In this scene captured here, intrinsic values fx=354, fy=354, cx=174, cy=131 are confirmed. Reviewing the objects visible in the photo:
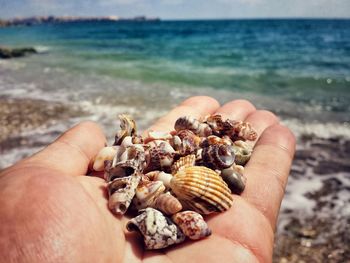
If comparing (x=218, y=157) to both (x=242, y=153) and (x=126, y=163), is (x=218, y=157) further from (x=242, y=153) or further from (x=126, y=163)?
(x=126, y=163)

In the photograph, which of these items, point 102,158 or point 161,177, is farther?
point 102,158

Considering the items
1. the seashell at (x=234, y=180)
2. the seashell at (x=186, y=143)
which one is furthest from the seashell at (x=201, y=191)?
the seashell at (x=186, y=143)

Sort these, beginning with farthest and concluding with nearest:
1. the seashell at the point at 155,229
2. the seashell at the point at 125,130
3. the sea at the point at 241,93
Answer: the sea at the point at 241,93 → the seashell at the point at 125,130 → the seashell at the point at 155,229

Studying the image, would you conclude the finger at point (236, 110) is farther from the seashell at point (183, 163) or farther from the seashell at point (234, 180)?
the seashell at point (234, 180)

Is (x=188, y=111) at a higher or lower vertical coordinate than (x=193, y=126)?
lower

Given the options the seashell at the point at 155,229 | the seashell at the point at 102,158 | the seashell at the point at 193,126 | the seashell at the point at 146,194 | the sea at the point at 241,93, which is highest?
the seashell at the point at 193,126

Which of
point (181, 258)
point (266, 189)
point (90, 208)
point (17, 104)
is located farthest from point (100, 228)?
point (17, 104)

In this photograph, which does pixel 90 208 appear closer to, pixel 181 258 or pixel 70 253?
pixel 70 253

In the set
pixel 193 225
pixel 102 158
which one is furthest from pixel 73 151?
pixel 193 225
